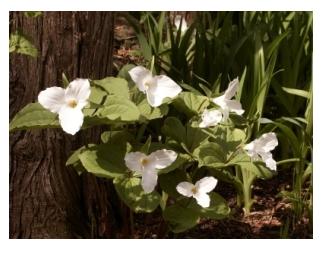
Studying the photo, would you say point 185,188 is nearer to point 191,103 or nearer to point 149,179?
point 149,179

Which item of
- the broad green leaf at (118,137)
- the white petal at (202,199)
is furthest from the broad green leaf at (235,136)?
the broad green leaf at (118,137)

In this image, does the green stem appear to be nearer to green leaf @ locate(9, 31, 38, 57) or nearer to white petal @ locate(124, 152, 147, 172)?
white petal @ locate(124, 152, 147, 172)

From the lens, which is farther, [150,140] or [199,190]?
[199,190]

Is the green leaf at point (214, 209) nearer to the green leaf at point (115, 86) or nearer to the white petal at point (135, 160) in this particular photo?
the white petal at point (135, 160)

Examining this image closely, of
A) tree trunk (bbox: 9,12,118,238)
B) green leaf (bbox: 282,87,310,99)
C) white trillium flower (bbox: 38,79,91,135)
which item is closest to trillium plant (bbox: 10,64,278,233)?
white trillium flower (bbox: 38,79,91,135)

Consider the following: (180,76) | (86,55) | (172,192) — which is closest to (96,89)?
(86,55)

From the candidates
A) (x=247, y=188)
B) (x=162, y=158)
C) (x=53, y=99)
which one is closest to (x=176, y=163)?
(x=162, y=158)
